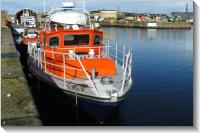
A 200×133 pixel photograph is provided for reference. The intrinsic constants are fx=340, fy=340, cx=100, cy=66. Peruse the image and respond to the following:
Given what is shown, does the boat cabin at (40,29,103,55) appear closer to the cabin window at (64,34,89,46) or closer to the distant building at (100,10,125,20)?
the cabin window at (64,34,89,46)

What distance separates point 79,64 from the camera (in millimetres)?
11172

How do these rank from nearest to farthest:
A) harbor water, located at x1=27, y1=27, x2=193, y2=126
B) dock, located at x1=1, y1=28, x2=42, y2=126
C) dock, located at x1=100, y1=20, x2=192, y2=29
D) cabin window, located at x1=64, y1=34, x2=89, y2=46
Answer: dock, located at x1=1, y1=28, x2=42, y2=126 < harbor water, located at x1=27, y1=27, x2=193, y2=126 < cabin window, located at x1=64, y1=34, x2=89, y2=46 < dock, located at x1=100, y1=20, x2=192, y2=29

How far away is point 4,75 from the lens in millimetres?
9289

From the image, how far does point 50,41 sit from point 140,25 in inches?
2487

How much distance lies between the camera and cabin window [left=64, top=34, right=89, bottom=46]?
40.8ft

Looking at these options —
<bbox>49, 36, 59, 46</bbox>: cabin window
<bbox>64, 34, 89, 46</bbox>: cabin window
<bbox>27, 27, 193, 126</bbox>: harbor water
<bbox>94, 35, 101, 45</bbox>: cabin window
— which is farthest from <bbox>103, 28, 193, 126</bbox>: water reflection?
<bbox>49, 36, 59, 46</bbox>: cabin window

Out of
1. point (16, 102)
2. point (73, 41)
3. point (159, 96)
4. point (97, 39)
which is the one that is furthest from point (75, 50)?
point (16, 102)

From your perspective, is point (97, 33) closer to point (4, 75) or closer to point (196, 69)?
point (4, 75)

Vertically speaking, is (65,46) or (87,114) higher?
(65,46)

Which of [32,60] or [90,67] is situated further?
[32,60]

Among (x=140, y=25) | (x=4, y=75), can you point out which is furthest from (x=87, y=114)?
(x=140, y=25)

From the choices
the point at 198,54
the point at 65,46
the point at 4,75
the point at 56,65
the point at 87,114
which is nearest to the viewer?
the point at 198,54

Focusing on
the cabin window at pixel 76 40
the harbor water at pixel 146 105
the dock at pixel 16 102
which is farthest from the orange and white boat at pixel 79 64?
the dock at pixel 16 102

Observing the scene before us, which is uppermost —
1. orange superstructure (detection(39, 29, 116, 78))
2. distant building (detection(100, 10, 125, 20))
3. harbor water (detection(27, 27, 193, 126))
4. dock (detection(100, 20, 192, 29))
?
distant building (detection(100, 10, 125, 20))
